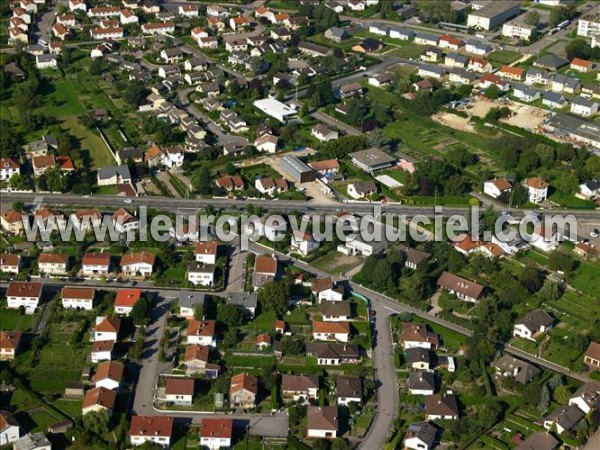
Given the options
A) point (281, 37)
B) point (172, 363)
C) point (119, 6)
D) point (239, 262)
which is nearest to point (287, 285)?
point (239, 262)

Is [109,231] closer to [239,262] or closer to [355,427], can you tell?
[239,262]

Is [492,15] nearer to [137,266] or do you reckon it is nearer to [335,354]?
[137,266]

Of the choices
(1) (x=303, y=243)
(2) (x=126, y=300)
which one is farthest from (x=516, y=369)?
(2) (x=126, y=300)

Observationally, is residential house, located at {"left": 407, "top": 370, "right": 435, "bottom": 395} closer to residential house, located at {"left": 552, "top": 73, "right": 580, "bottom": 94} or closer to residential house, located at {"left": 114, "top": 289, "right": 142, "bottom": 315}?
residential house, located at {"left": 114, "top": 289, "right": 142, "bottom": 315}

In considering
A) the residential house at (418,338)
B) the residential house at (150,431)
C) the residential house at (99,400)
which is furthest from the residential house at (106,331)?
the residential house at (418,338)

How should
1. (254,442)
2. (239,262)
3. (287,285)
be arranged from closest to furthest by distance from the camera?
(254,442)
(287,285)
(239,262)

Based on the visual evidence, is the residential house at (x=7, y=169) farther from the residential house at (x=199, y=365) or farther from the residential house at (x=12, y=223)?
the residential house at (x=199, y=365)
